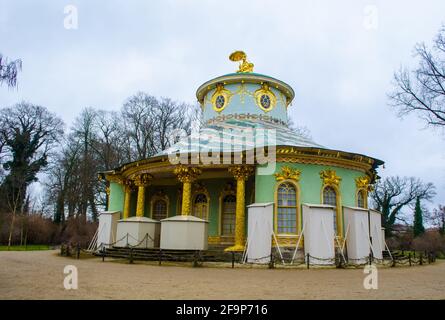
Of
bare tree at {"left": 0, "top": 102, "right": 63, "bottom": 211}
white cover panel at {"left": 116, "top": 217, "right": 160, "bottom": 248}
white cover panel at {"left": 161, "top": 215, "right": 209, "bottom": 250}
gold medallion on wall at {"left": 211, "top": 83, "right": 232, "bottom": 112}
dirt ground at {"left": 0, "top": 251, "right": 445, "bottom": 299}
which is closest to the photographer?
dirt ground at {"left": 0, "top": 251, "right": 445, "bottom": 299}

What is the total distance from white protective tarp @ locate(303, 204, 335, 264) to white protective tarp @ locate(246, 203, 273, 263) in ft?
4.98

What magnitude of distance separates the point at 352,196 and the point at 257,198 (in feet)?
16.1

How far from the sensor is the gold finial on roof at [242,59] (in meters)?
23.7

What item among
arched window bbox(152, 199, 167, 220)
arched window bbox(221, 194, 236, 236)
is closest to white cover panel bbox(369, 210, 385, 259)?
arched window bbox(221, 194, 236, 236)

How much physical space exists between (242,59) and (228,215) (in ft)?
35.7

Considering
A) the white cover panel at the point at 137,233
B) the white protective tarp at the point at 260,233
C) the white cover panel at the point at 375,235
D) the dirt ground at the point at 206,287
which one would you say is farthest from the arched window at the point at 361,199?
the white cover panel at the point at 137,233

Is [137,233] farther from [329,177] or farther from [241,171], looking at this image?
[329,177]

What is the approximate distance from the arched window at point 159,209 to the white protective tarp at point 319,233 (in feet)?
29.6

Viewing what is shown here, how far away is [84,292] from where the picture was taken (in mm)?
7465

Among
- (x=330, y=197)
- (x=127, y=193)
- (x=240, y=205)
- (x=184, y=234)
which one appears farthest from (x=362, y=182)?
(x=127, y=193)

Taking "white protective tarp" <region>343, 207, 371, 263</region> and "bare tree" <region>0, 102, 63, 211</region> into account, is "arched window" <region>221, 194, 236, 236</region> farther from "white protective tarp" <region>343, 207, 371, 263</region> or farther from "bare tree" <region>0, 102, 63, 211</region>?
"bare tree" <region>0, 102, 63, 211</region>

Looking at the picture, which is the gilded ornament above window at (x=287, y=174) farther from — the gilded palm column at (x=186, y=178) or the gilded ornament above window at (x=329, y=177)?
the gilded palm column at (x=186, y=178)

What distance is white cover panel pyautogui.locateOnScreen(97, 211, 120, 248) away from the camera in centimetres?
2025
